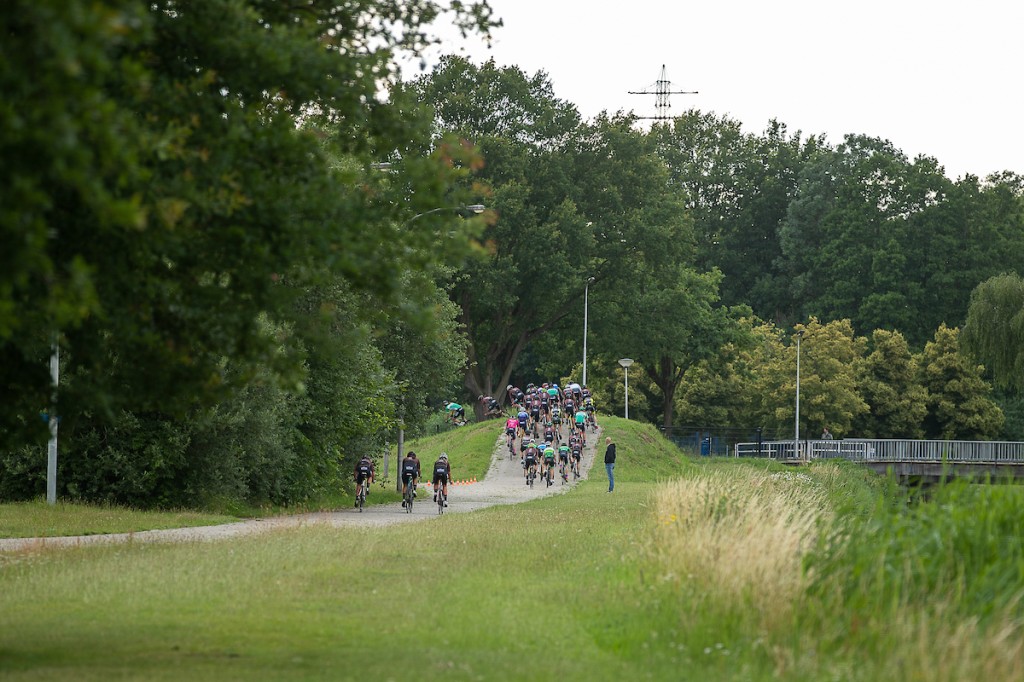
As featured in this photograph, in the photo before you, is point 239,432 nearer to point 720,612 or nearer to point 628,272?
point 720,612

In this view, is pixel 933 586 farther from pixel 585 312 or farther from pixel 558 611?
pixel 585 312

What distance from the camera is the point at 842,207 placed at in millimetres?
101875

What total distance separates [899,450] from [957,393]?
24.8 feet

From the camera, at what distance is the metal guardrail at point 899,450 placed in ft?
242

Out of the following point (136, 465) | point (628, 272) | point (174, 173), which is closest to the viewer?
point (174, 173)

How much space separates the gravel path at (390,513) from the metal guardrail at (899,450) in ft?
41.4

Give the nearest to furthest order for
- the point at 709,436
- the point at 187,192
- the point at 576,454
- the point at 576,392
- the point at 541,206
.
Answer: the point at 187,192 < the point at 576,454 < the point at 576,392 < the point at 541,206 < the point at 709,436

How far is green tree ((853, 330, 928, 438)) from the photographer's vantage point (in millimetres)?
80938

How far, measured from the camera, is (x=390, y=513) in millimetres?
36719

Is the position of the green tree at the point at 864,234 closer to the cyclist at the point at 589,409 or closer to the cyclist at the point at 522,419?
the cyclist at the point at 589,409

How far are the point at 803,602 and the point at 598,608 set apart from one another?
2.34 meters

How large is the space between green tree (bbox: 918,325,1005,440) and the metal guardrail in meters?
4.49

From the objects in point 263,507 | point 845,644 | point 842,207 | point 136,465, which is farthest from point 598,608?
point 842,207

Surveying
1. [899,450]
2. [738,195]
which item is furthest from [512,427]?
[738,195]
